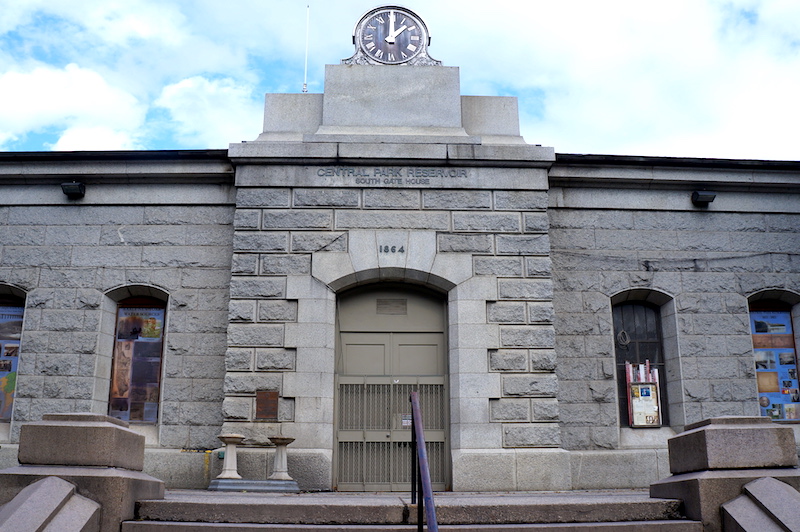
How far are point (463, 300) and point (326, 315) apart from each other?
1.96 metres

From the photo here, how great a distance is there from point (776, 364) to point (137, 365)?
9.91 metres

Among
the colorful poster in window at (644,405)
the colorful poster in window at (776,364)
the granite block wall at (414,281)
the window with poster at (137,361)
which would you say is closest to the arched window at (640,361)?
the colorful poster in window at (644,405)

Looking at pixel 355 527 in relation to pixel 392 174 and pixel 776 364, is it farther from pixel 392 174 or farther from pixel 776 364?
pixel 776 364

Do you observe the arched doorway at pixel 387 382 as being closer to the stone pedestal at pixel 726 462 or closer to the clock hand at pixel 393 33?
the clock hand at pixel 393 33

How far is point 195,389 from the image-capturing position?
11.1m

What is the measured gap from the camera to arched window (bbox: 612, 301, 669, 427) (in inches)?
456

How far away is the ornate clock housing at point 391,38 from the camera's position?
1191 centimetres

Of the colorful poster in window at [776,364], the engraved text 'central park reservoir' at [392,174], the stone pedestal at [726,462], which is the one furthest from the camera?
the colorful poster in window at [776,364]

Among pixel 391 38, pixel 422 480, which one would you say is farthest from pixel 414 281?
pixel 422 480

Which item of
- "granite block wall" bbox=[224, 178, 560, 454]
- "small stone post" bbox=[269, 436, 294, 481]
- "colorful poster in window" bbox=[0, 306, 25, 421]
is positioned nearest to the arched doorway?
"granite block wall" bbox=[224, 178, 560, 454]

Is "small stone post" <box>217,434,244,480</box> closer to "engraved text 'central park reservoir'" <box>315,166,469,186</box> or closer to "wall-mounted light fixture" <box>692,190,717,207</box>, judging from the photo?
"engraved text 'central park reservoir'" <box>315,166,469,186</box>

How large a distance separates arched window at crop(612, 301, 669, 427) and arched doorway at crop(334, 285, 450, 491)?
2.88 meters

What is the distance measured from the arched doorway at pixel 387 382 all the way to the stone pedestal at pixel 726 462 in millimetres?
4104

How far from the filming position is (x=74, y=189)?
11.7 meters
